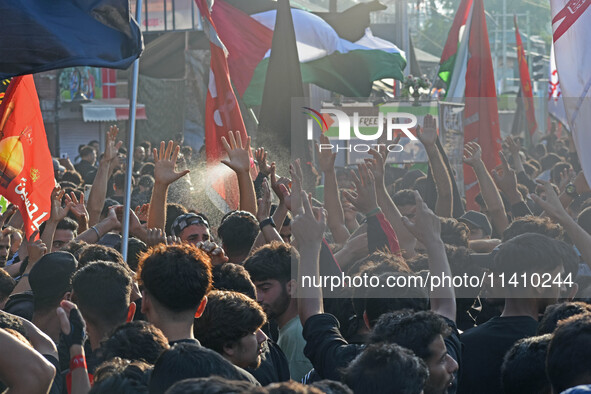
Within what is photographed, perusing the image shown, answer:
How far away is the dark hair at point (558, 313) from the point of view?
3.95 m

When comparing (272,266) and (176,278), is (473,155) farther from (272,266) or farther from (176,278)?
(176,278)

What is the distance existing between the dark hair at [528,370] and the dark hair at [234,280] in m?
1.35

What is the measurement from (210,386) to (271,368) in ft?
5.57

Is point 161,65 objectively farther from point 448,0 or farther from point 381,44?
point 448,0

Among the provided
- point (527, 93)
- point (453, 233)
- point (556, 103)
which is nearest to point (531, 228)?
point (453, 233)

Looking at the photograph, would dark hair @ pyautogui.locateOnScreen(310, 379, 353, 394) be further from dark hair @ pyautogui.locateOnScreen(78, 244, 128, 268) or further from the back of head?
dark hair @ pyautogui.locateOnScreen(78, 244, 128, 268)

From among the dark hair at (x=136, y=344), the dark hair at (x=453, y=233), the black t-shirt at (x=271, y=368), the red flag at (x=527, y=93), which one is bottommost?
the red flag at (x=527, y=93)

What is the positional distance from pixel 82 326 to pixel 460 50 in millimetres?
12481

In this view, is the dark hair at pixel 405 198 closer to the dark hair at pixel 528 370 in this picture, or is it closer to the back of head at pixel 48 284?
the back of head at pixel 48 284

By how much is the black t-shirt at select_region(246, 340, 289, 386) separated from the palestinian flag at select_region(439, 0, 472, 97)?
11184 mm

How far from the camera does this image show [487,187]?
6789mm

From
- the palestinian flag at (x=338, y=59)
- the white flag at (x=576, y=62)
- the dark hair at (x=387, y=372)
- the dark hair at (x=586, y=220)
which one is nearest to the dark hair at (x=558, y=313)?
the dark hair at (x=387, y=372)

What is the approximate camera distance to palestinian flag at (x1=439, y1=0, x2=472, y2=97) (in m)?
15.1

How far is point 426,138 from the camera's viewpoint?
6.43 meters
